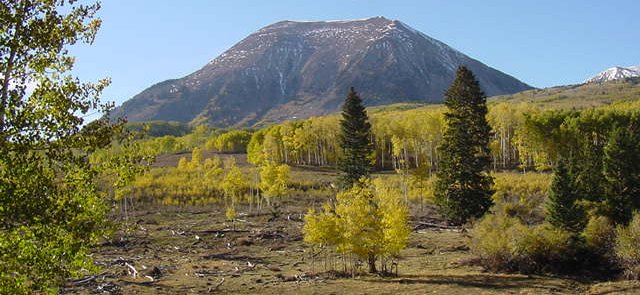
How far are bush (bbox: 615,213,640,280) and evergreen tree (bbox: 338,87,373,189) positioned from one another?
27.8 meters

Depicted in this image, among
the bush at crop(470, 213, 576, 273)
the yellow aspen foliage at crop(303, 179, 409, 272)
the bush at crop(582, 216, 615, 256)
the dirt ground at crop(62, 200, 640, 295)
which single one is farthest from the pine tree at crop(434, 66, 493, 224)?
the yellow aspen foliage at crop(303, 179, 409, 272)

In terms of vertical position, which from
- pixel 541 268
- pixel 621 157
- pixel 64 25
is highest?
pixel 64 25

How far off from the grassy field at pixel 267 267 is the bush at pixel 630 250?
1.60 metres

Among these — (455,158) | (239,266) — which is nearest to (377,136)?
(455,158)

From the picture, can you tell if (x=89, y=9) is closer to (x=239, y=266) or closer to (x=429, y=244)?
(x=239, y=266)

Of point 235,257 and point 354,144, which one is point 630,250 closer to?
point 235,257

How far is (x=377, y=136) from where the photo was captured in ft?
383

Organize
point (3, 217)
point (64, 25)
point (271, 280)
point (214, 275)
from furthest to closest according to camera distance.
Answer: point (214, 275) → point (271, 280) → point (64, 25) → point (3, 217)

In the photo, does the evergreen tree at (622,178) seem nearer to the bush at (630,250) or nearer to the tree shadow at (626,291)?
the bush at (630,250)

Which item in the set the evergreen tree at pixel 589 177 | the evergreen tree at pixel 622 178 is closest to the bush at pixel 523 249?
the evergreen tree at pixel 622 178

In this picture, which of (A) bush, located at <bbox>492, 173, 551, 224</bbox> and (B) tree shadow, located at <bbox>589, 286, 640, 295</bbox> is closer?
(B) tree shadow, located at <bbox>589, 286, 640, 295</bbox>

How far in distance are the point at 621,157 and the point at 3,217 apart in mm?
49945

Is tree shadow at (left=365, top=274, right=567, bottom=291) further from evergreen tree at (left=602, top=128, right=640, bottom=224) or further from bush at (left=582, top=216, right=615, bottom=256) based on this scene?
evergreen tree at (left=602, top=128, right=640, bottom=224)

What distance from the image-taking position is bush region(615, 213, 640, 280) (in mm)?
33969
